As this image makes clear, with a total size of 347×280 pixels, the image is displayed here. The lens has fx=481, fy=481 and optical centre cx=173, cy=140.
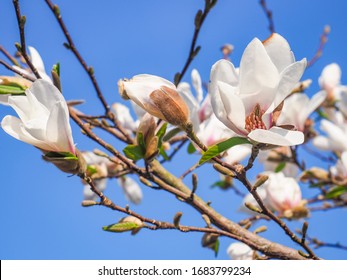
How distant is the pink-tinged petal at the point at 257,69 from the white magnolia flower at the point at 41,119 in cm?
26

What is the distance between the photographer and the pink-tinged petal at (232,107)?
2.14 feet

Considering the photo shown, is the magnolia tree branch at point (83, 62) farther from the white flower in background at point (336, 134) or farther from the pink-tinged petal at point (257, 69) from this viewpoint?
the white flower in background at point (336, 134)

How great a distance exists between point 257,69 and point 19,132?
1.23 ft

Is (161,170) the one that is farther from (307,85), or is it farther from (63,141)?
(307,85)

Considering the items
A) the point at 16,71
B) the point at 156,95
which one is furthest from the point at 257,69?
the point at 16,71

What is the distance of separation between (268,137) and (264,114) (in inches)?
2.3

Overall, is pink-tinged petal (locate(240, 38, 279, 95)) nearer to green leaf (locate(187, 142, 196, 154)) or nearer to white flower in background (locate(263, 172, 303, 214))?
green leaf (locate(187, 142, 196, 154))

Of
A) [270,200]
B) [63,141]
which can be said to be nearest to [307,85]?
[270,200]

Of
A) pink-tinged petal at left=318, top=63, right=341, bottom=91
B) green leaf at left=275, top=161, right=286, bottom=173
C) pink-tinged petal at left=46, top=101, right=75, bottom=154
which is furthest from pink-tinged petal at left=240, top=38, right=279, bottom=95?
pink-tinged petal at left=318, top=63, right=341, bottom=91

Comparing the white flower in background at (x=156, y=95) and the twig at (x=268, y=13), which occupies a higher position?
the twig at (x=268, y=13)

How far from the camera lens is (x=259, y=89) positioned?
670 mm

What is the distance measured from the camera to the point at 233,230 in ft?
3.41

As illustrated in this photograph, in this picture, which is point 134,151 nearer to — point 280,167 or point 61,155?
point 61,155

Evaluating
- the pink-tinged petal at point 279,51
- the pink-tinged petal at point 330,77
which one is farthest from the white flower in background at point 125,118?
the pink-tinged petal at point 330,77
